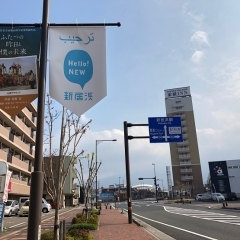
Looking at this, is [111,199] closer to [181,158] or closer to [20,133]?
[181,158]

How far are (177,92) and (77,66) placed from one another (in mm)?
85056

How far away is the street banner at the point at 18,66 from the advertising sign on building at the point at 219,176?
58792mm

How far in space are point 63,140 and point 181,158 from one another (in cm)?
7668

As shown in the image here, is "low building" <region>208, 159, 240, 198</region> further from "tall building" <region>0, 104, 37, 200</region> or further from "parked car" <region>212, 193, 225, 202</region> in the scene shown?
"tall building" <region>0, 104, 37, 200</region>

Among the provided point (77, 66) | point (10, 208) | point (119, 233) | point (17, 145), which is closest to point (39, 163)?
point (77, 66)

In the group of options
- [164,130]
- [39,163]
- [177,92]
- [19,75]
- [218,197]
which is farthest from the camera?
[177,92]

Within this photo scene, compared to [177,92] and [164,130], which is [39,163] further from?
[177,92]

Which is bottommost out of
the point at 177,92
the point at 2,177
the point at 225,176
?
the point at 2,177

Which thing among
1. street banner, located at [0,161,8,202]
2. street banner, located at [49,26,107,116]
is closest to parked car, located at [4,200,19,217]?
street banner, located at [0,161,8,202]

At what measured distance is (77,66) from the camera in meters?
5.05

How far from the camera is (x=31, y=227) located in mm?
3785

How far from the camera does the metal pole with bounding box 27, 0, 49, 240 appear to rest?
12.5 feet

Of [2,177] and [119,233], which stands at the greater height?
[2,177]

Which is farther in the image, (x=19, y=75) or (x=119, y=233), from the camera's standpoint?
(x=119, y=233)
